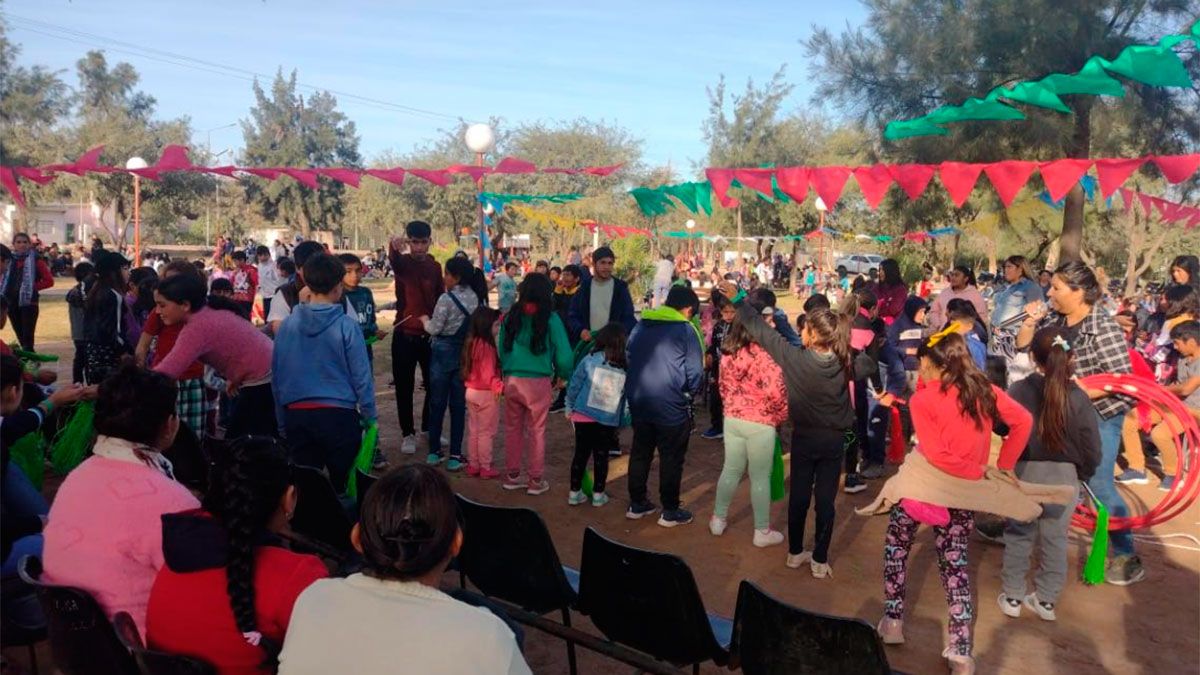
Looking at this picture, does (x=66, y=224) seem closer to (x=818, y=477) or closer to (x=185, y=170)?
(x=185, y=170)

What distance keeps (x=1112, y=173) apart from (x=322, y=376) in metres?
5.66

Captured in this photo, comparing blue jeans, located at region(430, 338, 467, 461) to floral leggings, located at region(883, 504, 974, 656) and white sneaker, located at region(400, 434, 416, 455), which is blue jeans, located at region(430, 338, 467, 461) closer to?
white sneaker, located at region(400, 434, 416, 455)

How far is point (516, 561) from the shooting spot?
11.4 ft

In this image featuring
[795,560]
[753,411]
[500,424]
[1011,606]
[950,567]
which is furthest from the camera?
[500,424]

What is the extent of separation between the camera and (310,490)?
3.81 meters

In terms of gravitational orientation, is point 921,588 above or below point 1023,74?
below

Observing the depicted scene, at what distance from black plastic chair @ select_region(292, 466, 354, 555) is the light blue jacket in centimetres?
59

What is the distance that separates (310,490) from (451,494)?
224cm

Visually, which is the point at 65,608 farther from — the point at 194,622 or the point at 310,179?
the point at 310,179

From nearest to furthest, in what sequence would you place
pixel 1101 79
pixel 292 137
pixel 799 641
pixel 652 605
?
1. pixel 799 641
2. pixel 652 605
3. pixel 1101 79
4. pixel 292 137

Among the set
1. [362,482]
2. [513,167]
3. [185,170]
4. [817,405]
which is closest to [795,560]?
[817,405]

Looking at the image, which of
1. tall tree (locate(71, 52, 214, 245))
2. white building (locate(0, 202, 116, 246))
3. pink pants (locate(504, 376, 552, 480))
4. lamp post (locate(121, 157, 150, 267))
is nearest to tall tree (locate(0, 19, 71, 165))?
tall tree (locate(71, 52, 214, 245))

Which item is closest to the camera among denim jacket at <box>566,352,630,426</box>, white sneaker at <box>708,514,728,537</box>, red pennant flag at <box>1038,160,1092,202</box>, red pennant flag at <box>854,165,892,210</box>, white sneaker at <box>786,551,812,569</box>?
white sneaker at <box>786,551,812,569</box>

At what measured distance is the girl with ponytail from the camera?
420 cm
